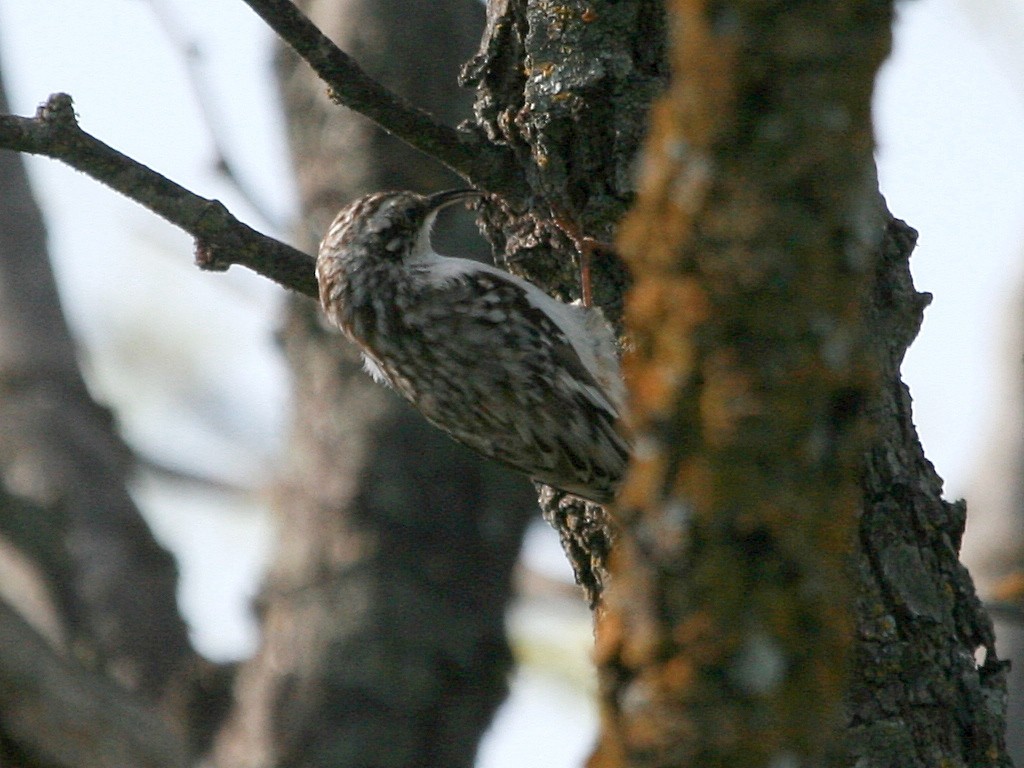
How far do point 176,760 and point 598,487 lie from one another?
4.85 feet

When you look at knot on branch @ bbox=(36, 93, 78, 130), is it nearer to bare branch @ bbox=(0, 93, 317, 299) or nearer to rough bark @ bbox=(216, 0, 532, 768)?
bare branch @ bbox=(0, 93, 317, 299)

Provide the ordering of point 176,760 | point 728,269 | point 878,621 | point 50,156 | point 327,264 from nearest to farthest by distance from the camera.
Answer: point 728,269 → point 878,621 → point 50,156 → point 176,760 → point 327,264

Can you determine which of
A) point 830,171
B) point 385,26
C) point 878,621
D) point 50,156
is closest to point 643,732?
point 830,171

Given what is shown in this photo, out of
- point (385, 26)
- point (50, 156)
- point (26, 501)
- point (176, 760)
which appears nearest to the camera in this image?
point (50, 156)

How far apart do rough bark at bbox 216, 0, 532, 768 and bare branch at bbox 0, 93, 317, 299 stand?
11.8 ft

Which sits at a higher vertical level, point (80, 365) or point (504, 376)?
point (80, 365)

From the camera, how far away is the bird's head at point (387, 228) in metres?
4.90

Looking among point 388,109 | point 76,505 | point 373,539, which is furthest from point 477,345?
point 76,505

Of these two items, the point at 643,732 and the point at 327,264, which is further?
the point at 327,264

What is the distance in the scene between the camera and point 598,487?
4.01 metres

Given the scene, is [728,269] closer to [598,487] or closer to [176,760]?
[598,487]

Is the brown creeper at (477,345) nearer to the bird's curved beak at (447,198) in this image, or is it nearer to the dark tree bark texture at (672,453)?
the bird's curved beak at (447,198)

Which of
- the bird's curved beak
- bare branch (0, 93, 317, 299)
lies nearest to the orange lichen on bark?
bare branch (0, 93, 317, 299)

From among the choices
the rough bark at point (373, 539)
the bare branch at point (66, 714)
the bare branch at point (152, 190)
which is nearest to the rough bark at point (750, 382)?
the bare branch at point (152, 190)
